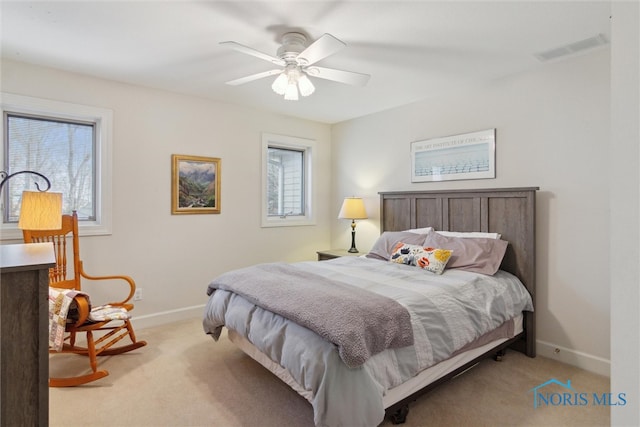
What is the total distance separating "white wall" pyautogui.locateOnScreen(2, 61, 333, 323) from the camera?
3211mm

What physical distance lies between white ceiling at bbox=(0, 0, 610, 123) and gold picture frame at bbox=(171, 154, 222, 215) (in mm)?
822

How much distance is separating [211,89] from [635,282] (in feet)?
11.9

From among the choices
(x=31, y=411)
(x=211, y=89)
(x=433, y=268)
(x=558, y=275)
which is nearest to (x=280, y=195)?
(x=211, y=89)

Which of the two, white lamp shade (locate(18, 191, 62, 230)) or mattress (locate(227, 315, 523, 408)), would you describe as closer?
white lamp shade (locate(18, 191, 62, 230))

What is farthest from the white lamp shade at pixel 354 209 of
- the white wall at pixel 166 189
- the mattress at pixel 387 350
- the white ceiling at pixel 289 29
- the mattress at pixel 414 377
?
the mattress at pixel 414 377

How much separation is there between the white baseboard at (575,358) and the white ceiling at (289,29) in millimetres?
2342

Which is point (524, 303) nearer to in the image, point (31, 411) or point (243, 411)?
Answer: point (243, 411)

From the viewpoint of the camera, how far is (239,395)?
229 centimetres

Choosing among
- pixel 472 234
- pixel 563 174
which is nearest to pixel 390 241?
pixel 472 234

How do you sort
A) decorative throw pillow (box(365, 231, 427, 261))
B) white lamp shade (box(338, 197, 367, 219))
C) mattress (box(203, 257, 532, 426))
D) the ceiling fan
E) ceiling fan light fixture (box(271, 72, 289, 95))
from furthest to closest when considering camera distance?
white lamp shade (box(338, 197, 367, 219))
decorative throw pillow (box(365, 231, 427, 261))
ceiling fan light fixture (box(271, 72, 289, 95))
the ceiling fan
mattress (box(203, 257, 532, 426))

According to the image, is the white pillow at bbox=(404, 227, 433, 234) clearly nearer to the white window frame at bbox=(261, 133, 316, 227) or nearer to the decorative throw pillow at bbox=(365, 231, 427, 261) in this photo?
the decorative throw pillow at bbox=(365, 231, 427, 261)

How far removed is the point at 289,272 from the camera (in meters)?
2.71

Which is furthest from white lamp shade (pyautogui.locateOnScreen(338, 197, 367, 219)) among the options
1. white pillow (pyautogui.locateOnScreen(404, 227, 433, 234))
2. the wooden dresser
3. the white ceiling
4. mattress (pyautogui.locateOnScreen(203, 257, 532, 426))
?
the wooden dresser

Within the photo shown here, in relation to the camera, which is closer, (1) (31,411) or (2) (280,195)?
(1) (31,411)
